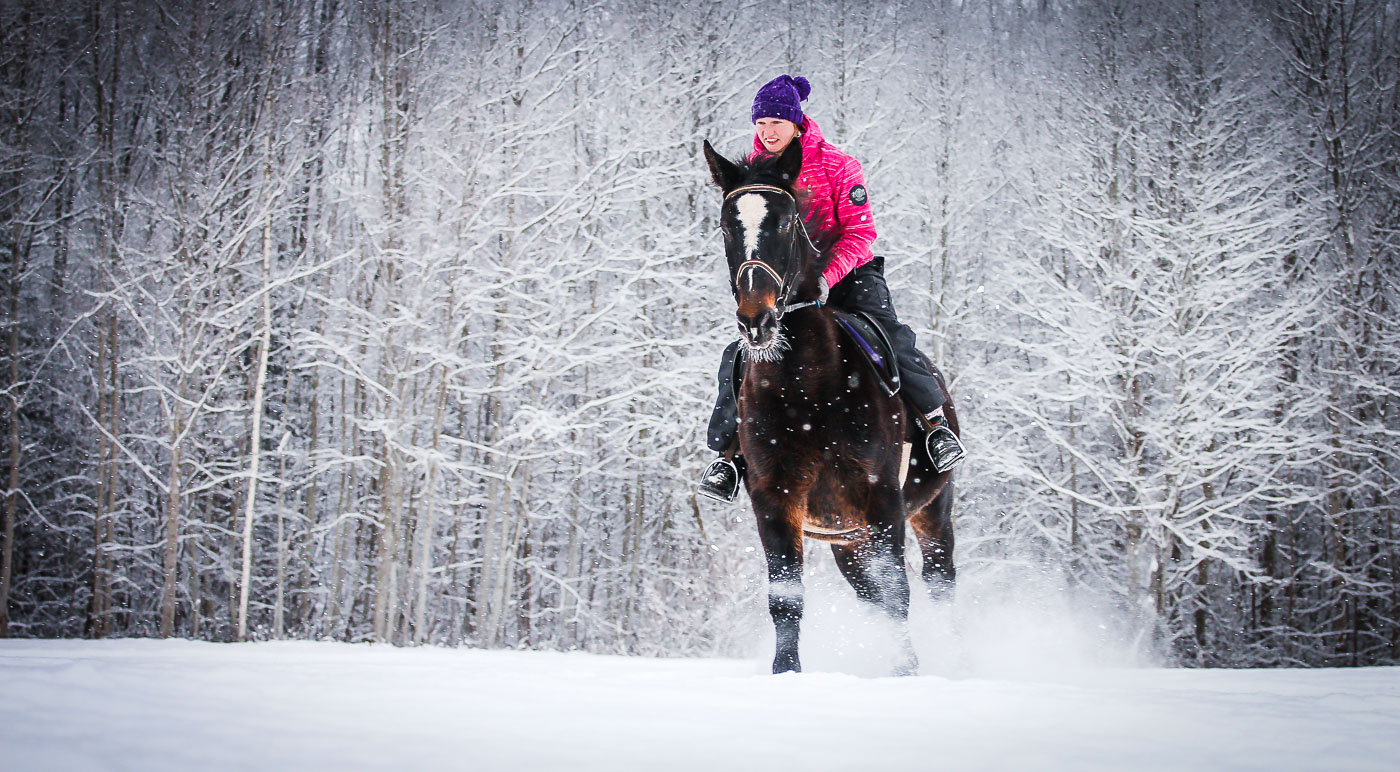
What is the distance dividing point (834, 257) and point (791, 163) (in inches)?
22.8

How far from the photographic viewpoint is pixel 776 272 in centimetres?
337

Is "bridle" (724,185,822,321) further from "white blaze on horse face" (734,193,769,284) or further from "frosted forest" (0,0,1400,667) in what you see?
"frosted forest" (0,0,1400,667)

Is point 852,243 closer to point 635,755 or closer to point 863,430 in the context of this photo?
point 863,430

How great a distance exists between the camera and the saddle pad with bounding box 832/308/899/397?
3.95m

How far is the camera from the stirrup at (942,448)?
14.5 ft

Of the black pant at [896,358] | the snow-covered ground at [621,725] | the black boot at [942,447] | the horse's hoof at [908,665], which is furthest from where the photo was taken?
the black boot at [942,447]

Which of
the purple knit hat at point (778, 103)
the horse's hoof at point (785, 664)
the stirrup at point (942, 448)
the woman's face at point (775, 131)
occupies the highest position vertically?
the purple knit hat at point (778, 103)

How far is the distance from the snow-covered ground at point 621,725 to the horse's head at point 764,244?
151 centimetres

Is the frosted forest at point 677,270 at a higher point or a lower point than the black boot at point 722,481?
higher

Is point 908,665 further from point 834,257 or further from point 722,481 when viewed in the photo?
point 834,257

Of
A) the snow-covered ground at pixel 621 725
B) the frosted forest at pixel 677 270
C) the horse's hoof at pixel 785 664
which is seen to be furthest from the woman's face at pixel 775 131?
the frosted forest at pixel 677 270

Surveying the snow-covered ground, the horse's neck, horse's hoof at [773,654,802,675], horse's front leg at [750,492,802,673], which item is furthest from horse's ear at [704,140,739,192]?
the snow-covered ground

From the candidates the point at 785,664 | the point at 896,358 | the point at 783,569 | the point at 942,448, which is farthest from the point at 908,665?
the point at 896,358

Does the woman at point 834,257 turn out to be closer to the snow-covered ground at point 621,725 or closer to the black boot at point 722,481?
the black boot at point 722,481
